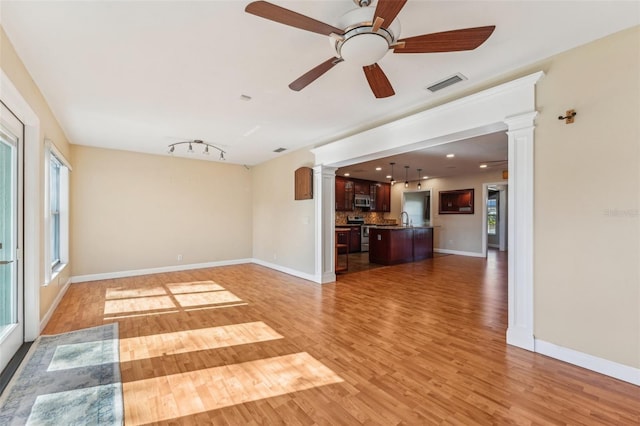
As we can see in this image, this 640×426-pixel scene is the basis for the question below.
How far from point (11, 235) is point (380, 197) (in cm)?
920

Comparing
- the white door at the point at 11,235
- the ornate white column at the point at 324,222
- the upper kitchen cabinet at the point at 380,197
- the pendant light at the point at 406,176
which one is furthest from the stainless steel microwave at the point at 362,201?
the white door at the point at 11,235

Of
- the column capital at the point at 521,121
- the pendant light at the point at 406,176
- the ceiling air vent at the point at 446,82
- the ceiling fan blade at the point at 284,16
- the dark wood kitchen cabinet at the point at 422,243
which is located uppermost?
the ceiling air vent at the point at 446,82

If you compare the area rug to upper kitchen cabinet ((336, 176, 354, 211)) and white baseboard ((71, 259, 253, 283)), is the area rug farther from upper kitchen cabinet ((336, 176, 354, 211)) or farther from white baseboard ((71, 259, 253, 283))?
upper kitchen cabinet ((336, 176, 354, 211))

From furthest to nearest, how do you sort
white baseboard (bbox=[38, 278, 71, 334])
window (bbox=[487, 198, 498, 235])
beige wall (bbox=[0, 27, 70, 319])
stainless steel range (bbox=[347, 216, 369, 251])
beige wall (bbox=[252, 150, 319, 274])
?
window (bbox=[487, 198, 498, 235]), stainless steel range (bbox=[347, 216, 369, 251]), beige wall (bbox=[252, 150, 319, 274]), white baseboard (bbox=[38, 278, 71, 334]), beige wall (bbox=[0, 27, 70, 319])

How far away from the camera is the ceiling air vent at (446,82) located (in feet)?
9.03

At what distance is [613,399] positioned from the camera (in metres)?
1.87

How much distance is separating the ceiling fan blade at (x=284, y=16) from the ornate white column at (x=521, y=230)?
1972 millimetres

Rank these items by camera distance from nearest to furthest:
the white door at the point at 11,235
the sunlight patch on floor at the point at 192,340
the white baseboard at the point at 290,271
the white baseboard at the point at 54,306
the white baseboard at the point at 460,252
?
the white door at the point at 11,235 → the sunlight patch on floor at the point at 192,340 → the white baseboard at the point at 54,306 → the white baseboard at the point at 290,271 → the white baseboard at the point at 460,252

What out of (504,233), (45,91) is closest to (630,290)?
(45,91)

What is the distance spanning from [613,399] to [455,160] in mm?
5484

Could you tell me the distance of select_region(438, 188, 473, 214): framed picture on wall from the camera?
8789 millimetres

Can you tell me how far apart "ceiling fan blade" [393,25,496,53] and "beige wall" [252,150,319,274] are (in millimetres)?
3458

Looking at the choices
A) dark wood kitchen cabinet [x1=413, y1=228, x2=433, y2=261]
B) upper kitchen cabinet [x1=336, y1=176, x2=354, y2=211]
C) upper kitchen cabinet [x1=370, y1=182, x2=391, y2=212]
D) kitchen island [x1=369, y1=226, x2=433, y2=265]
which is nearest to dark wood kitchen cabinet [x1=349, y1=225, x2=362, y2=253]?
upper kitchen cabinet [x1=336, y1=176, x2=354, y2=211]

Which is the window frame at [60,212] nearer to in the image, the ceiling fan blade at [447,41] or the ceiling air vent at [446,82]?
the ceiling fan blade at [447,41]
